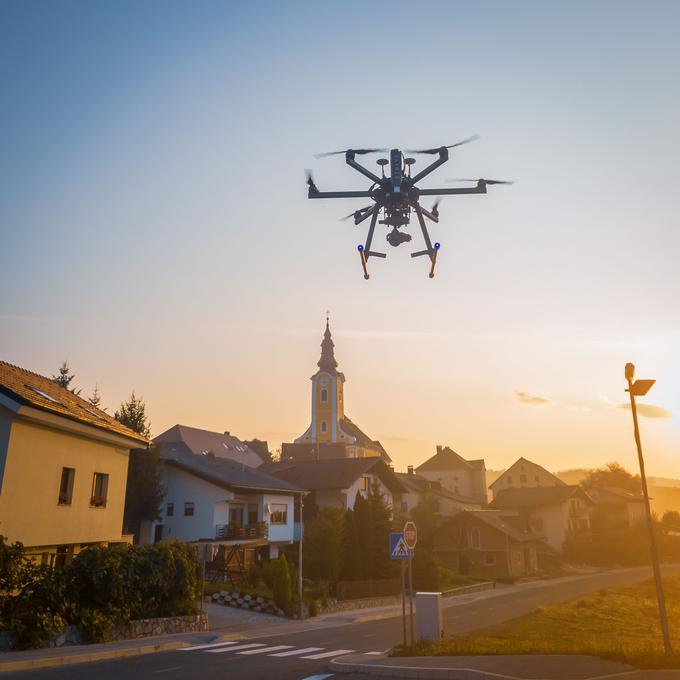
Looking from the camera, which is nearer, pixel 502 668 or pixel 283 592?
pixel 502 668

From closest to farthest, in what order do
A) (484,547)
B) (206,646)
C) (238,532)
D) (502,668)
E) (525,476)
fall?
(502,668), (206,646), (238,532), (484,547), (525,476)

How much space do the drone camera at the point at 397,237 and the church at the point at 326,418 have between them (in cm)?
8187

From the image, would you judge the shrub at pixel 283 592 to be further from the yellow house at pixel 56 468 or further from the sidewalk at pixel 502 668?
the sidewalk at pixel 502 668

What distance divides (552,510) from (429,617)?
5972 centimetres

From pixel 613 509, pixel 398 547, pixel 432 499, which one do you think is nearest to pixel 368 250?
pixel 398 547

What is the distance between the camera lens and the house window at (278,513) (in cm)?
4383

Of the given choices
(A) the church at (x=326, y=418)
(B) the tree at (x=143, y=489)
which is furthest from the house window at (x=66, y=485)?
(A) the church at (x=326, y=418)

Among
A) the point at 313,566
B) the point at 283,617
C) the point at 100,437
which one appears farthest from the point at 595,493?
the point at 100,437

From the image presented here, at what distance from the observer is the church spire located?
346ft

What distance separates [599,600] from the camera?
1369 inches

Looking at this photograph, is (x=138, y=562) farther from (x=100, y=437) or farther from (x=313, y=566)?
(x=313, y=566)

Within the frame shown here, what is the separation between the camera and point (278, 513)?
44.6 metres

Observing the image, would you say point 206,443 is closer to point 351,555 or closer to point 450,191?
point 351,555

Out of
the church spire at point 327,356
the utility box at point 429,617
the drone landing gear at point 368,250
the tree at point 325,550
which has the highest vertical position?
the church spire at point 327,356
